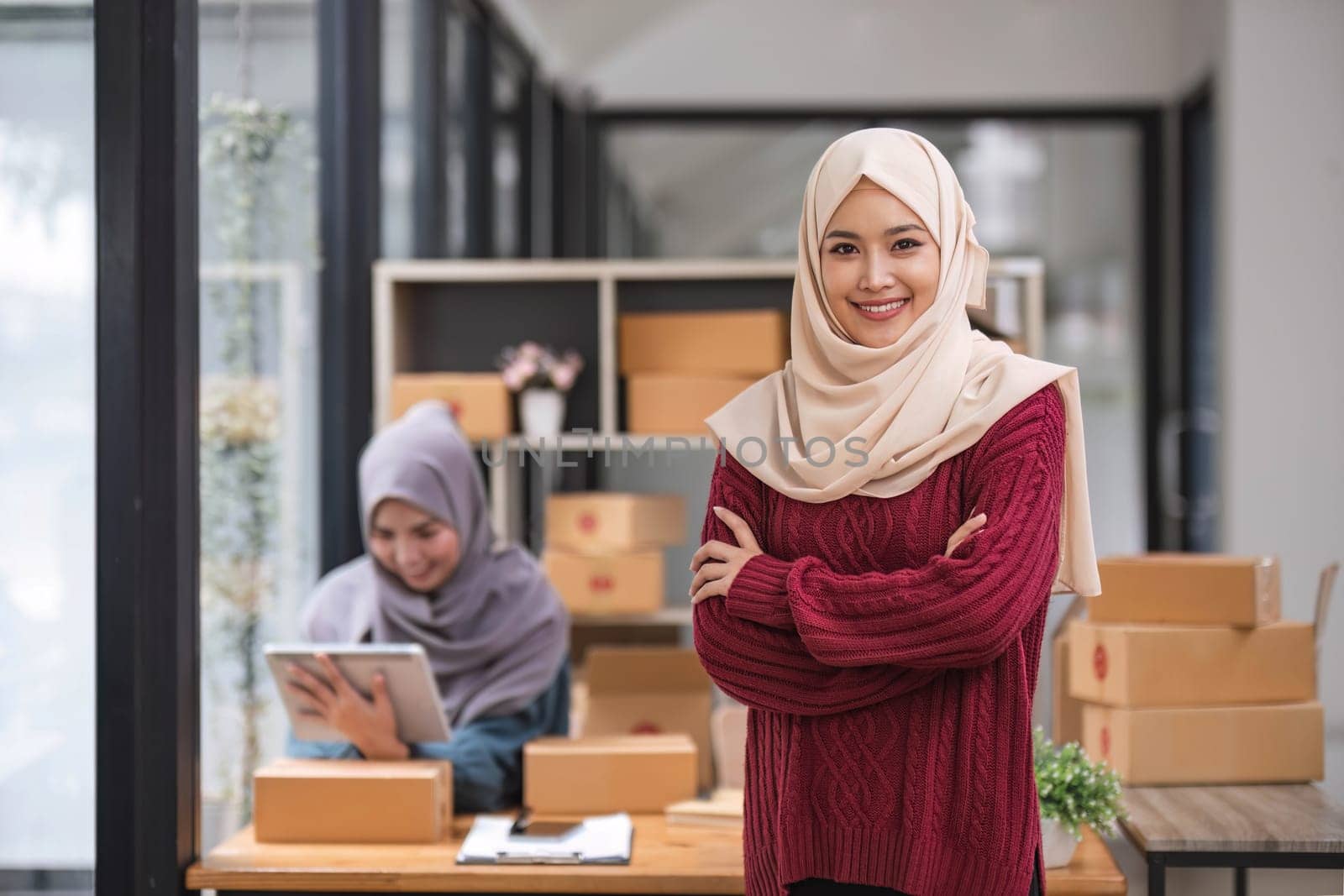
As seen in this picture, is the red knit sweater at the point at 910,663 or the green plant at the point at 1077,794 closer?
the red knit sweater at the point at 910,663

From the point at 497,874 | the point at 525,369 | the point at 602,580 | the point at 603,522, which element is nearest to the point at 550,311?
the point at 525,369

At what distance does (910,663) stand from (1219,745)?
1055 mm

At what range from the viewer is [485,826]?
7.04 feet

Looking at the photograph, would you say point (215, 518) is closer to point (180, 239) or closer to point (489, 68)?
point (180, 239)

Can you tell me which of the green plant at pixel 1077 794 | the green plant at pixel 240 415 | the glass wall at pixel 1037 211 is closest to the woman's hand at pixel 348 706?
the green plant at pixel 240 415

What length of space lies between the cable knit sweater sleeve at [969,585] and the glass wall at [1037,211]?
3762 millimetres

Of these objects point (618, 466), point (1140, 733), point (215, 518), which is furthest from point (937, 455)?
point (618, 466)

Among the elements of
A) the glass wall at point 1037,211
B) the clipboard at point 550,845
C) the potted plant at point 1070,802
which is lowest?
the clipboard at point 550,845

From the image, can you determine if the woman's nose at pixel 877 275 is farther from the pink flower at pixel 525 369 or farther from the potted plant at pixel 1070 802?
the pink flower at pixel 525 369

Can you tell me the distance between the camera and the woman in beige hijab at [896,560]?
4.67 ft

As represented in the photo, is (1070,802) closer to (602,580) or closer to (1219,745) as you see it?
(1219,745)

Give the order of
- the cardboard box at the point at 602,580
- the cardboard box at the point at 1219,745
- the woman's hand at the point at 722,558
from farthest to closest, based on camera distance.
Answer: the cardboard box at the point at 602,580 < the cardboard box at the point at 1219,745 < the woman's hand at the point at 722,558

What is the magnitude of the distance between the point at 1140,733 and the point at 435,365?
1.79m

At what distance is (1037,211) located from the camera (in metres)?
5.21
